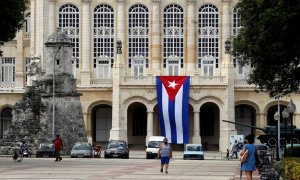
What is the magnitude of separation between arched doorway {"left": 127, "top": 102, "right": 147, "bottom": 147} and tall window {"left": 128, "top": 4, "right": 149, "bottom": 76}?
3991 millimetres

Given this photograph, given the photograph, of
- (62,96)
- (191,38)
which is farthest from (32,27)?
(62,96)

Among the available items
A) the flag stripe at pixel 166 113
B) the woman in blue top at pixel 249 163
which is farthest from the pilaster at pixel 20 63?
the woman in blue top at pixel 249 163

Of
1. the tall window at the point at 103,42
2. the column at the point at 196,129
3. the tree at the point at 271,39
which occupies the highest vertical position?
the tall window at the point at 103,42

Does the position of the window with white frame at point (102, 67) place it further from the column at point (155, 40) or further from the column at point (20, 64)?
the column at point (20, 64)

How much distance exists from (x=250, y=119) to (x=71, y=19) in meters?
22.1

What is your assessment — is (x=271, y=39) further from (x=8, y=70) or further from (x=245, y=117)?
(x=8, y=70)

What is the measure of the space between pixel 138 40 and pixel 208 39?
747cm

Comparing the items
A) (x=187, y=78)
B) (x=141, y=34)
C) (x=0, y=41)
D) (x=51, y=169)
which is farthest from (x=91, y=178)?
(x=141, y=34)

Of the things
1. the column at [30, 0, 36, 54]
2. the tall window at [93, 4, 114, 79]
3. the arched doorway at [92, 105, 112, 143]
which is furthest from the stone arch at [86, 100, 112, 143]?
the column at [30, 0, 36, 54]

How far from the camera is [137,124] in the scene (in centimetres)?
10494

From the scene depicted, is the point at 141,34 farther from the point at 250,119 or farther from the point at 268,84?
the point at 268,84

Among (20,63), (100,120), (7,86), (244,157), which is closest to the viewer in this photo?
(244,157)

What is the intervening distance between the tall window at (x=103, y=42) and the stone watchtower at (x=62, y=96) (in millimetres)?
25668

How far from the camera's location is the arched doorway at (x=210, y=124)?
10341cm
